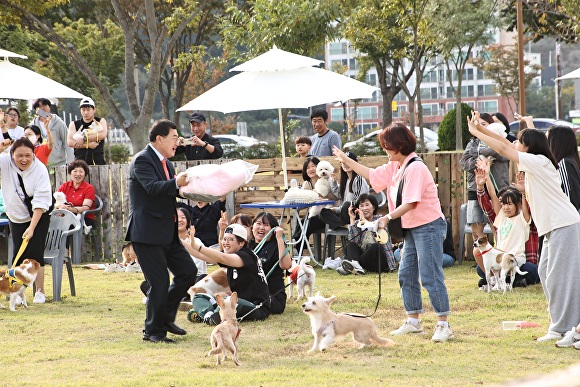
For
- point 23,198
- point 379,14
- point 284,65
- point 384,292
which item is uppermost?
point 379,14

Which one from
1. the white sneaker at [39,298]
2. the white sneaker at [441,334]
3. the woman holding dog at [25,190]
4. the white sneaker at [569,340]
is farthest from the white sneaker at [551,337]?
the white sneaker at [39,298]

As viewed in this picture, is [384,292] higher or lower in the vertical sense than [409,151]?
lower

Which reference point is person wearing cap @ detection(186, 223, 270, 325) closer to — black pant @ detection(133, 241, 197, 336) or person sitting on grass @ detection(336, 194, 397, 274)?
black pant @ detection(133, 241, 197, 336)

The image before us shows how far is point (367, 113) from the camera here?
310 feet

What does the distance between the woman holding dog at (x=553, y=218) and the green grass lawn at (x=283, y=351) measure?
39 centimetres

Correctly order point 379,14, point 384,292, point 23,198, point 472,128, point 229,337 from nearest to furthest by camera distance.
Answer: point 229,337, point 472,128, point 23,198, point 384,292, point 379,14

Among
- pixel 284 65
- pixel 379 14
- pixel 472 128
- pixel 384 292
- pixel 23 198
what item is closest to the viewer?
pixel 472 128

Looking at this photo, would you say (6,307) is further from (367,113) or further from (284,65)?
A: (367,113)

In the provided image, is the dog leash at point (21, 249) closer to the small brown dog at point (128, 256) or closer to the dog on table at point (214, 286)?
the dog on table at point (214, 286)

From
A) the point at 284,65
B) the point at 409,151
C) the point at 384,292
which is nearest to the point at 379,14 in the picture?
the point at 284,65

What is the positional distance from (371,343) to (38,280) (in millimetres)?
4679

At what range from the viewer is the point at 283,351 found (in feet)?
21.9

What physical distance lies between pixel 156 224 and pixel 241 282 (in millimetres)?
1357

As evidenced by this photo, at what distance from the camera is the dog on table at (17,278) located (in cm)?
894
